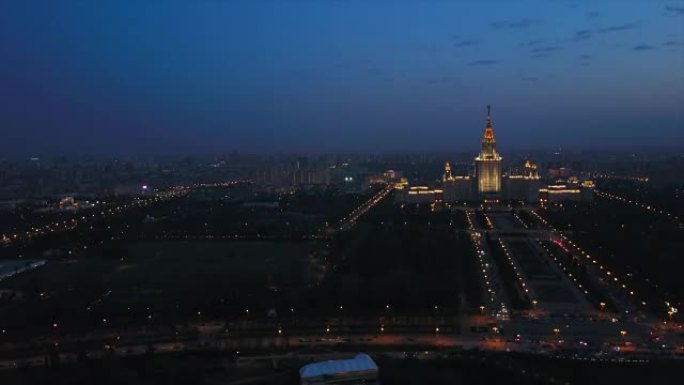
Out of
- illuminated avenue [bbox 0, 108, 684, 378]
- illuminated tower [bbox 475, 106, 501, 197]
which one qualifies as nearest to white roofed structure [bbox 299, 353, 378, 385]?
illuminated avenue [bbox 0, 108, 684, 378]

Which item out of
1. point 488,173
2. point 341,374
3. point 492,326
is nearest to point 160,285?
point 492,326

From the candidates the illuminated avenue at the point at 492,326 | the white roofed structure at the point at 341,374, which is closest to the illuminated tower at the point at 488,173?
the illuminated avenue at the point at 492,326

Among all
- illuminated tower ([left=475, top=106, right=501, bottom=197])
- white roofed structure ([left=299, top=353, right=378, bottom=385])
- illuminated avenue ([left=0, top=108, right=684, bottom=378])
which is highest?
illuminated tower ([left=475, top=106, right=501, bottom=197])

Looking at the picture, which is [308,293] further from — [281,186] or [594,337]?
[281,186]

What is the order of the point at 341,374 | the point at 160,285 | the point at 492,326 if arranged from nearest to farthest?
the point at 341,374, the point at 492,326, the point at 160,285

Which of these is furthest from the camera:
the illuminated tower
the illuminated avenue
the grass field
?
the illuminated tower

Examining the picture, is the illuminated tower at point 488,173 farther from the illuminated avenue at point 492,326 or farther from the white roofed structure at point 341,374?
the white roofed structure at point 341,374

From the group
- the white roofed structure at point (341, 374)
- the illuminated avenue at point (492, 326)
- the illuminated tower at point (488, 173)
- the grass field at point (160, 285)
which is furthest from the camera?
the illuminated tower at point (488, 173)

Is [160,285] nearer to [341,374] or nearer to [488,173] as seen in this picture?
[341,374]

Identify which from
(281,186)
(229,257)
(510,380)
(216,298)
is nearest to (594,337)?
(510,380)

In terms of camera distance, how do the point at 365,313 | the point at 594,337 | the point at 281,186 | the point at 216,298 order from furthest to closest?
the point at 281,186 < the point at 216,298 < the point at 365,313 < the point at 594,337

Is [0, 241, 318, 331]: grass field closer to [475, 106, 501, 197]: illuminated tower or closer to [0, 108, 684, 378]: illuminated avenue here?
[0, 108, 684, 378]: illuminated avenue
